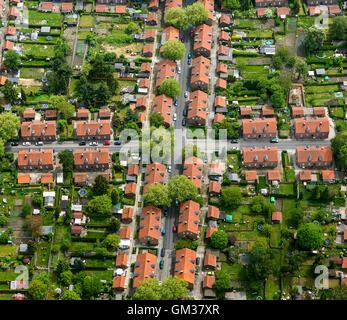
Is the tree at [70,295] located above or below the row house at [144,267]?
below

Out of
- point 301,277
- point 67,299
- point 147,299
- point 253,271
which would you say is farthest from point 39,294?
point 301,277

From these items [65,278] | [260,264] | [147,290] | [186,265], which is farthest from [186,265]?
[65,278]

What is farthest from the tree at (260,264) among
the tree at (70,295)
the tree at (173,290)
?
the tree at (70,295)

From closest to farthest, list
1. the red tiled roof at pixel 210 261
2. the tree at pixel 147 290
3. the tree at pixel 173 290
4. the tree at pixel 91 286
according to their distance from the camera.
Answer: the tree at pixel 147 290, the tree at pixel 173 290, the tree at pixel 91 286, the red tiled roof at pixel 210 261

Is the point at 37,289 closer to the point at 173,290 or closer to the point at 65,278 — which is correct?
the point at 65,278

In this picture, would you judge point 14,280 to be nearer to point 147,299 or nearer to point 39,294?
point 39,294

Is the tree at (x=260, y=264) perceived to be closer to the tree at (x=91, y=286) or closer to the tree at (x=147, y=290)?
the tree at (x=147, y=290)
